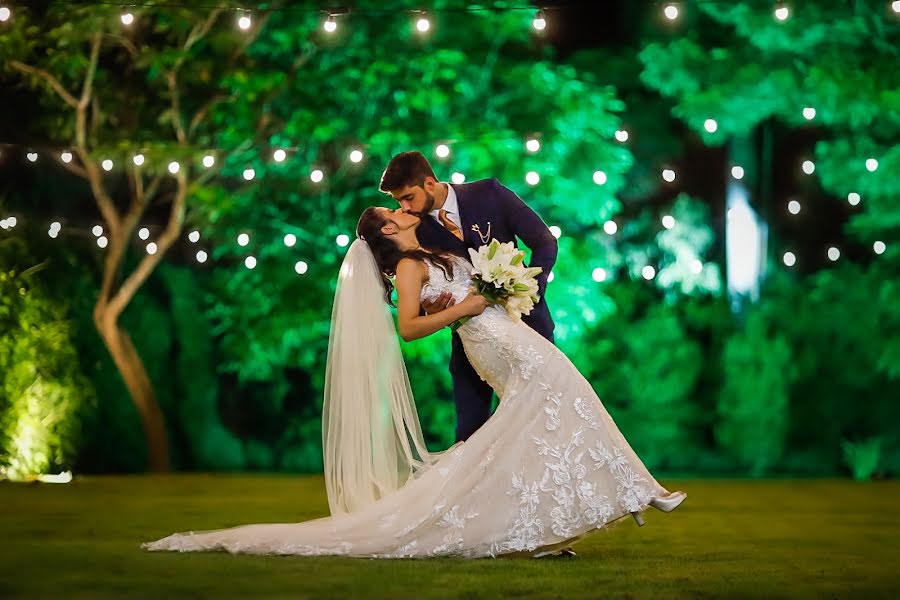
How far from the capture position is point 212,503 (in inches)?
321

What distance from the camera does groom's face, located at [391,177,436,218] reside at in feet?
18.1

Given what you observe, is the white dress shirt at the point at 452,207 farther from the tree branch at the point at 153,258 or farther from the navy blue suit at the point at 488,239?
the tree branch at the point at 153,258

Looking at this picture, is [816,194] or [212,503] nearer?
[212,503]

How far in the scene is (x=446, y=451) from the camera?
5.39 meters

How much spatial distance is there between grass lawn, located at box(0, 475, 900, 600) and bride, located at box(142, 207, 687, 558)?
0.13m

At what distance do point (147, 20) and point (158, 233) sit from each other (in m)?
1.79

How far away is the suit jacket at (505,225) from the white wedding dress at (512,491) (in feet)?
1.59

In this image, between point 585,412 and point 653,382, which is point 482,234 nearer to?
point 585,412

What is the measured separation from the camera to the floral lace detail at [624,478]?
16.7ft

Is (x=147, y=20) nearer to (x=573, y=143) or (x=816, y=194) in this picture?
(x=573, y=143)

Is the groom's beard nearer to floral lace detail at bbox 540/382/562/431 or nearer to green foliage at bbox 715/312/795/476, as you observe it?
floral lace detail at bbox 540/382/562/431

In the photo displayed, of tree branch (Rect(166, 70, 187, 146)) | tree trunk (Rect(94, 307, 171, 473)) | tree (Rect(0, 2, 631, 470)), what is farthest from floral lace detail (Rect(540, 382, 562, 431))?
tree trunk (Rect(94, 307, 171, 473))

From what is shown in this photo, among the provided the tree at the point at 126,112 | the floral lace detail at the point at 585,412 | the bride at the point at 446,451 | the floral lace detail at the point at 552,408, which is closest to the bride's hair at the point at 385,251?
the bride at the point at 446,451

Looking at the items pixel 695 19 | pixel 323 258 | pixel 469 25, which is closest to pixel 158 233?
pixel 323 258
